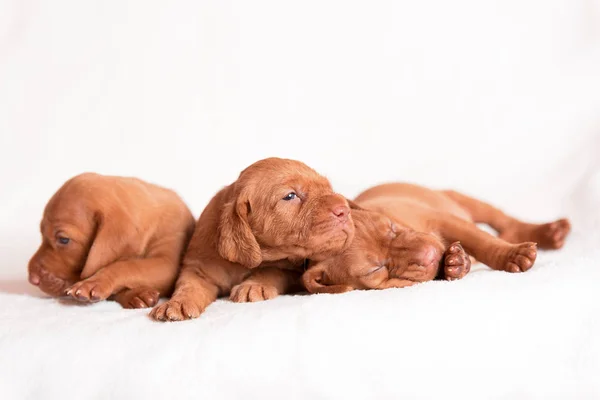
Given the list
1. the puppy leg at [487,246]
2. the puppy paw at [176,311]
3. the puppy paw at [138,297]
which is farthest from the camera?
the puppy paw at [138,297]

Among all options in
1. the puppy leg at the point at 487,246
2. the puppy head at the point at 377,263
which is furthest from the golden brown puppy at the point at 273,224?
the puppy leg at the point at 487,246

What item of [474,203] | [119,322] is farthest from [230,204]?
[474,203]

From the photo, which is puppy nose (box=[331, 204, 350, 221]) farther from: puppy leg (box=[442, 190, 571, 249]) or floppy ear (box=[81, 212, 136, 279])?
puppy leg (box=[442, 190, 571, 249])

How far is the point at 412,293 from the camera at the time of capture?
4473 mm

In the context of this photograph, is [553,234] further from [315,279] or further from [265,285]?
[265,285]

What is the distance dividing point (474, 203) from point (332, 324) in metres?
3.05

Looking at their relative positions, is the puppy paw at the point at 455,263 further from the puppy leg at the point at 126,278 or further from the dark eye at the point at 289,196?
the puppy leg at the point at 126,278

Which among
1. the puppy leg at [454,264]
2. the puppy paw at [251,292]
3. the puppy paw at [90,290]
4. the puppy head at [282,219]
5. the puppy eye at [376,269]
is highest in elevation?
the puppy head at [282,219]

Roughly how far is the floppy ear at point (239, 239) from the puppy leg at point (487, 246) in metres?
1.38

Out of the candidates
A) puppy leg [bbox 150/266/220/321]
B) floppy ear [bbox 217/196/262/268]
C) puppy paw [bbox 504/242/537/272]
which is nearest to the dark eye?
floppy ear [bbox 217/196/262/268]

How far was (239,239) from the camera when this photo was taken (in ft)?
16.2

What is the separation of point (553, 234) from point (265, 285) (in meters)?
2.26

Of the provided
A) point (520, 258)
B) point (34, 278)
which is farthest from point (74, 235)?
point (520, 258)

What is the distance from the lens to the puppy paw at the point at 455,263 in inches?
196
